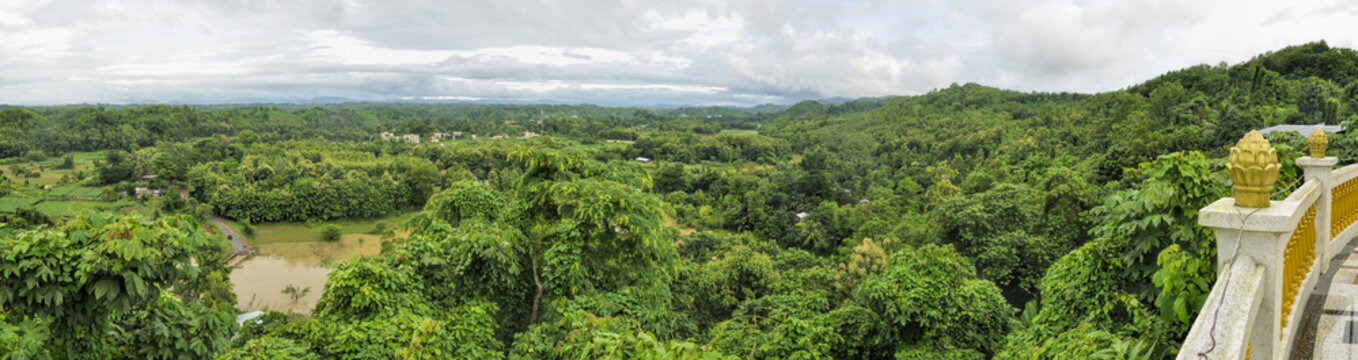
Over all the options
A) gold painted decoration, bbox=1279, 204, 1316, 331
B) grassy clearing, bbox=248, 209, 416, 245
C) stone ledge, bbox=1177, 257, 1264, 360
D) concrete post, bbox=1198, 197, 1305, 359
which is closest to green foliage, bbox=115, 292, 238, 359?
stone ledge, bbox=1177, 257, 1264, 360

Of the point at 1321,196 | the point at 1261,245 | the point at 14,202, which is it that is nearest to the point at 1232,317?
the point at 1261,245

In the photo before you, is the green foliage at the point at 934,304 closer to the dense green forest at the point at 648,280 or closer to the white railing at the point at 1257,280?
the dense green forest at the point at 648,280

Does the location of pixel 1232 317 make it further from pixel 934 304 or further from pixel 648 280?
pixel 934 304

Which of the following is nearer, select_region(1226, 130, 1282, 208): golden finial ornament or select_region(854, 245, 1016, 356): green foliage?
select_region(1226, 130, 1282, 208): golden finial ornament

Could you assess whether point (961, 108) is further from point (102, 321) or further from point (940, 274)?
point (102, 321)

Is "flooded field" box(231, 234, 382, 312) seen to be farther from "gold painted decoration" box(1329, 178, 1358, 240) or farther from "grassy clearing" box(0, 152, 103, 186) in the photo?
"grassy clearing" box(0, 152, 103, 186)

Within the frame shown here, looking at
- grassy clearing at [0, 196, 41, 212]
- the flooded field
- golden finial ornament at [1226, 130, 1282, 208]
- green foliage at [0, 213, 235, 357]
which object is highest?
golden finial ornament at [1226, 130, 1282, 208]
